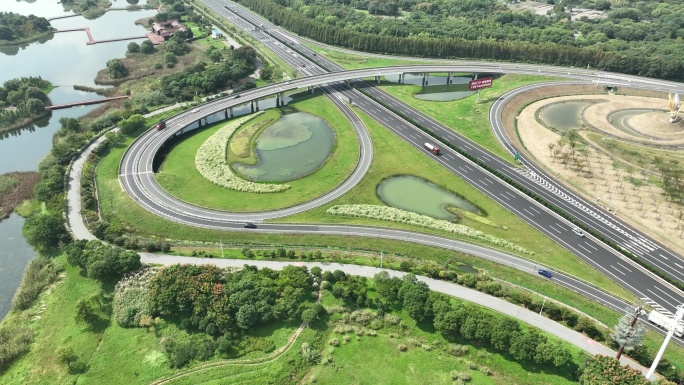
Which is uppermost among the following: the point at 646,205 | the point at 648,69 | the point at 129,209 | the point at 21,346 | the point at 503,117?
the point at 648,69

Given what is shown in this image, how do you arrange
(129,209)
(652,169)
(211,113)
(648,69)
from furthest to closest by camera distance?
(648,69) < (211,113) < (652,169) < (129,209)

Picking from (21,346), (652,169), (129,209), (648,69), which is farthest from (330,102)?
(648,69)

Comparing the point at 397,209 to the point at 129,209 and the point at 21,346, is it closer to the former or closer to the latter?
the point at 129,209

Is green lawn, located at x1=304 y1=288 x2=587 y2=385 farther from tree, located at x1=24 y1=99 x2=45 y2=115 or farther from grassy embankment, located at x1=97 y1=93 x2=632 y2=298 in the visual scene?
tree, located at x1=24 y1=99 x2=45 y2=115

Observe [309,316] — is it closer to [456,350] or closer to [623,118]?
[456,350]

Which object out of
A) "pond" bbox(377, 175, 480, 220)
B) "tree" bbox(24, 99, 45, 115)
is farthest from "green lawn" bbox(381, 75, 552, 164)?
"tree" bbox(24, 99, 45, 115)

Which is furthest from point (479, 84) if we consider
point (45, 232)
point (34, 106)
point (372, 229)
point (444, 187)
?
point (34, 106)
